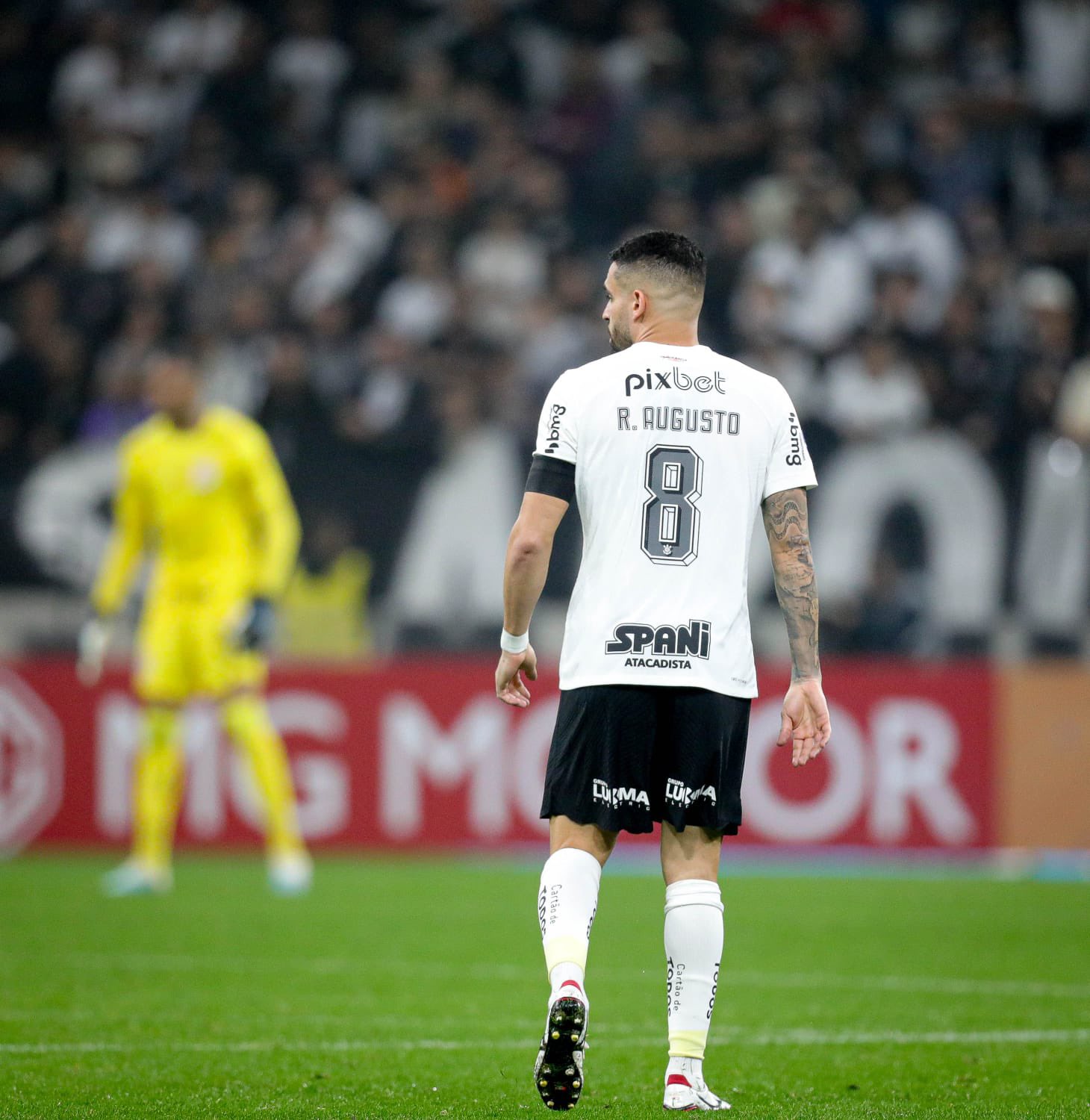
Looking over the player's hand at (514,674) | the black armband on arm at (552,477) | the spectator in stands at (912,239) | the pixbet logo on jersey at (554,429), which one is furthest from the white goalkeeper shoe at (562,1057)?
the spectator in stands at (912,239)

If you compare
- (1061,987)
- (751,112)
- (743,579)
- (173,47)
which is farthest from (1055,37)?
(743,579)

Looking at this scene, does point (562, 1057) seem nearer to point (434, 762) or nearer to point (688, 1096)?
point (688, 1096)

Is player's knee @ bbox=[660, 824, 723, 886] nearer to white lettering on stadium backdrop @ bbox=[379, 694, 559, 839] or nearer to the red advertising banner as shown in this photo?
the red advertising banner

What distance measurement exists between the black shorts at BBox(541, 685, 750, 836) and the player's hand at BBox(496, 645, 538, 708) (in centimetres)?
12

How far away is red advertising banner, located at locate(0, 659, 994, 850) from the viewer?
11898 mm

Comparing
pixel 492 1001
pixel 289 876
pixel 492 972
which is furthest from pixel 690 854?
pixel 289 876

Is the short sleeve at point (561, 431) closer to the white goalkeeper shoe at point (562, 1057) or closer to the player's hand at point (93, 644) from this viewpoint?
the white goalkeeper shoe at point (562, 1057)

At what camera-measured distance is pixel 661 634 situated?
4512mm

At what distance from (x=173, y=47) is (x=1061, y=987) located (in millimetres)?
14240

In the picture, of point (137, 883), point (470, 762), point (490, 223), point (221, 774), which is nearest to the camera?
point (137, 883)

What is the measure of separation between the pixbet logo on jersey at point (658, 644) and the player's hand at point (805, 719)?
250 millimetres

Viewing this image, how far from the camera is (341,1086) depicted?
4.90m

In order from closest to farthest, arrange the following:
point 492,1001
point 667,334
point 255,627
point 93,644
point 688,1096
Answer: point 688,1096, point 667,334, point 492,1001, point 255,627, point 93,644

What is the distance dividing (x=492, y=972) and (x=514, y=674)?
307 centimetres
